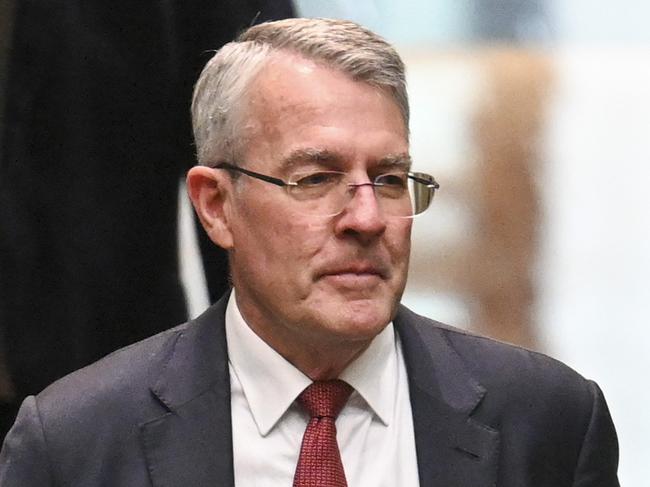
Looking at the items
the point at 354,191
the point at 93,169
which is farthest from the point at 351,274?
the point at 93,169

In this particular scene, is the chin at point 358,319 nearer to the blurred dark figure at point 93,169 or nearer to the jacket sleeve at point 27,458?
the jacket sleeve at point 27,458

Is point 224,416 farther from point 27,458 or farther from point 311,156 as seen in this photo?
Result: point 311,156

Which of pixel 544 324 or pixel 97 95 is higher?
pixel 97 95

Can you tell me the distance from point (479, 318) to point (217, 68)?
3.28 ft

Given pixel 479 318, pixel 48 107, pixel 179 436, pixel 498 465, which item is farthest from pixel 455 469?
pixel 48 107

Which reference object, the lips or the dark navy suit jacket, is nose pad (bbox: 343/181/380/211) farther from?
the dark navy suit jacket

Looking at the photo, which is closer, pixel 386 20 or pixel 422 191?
pixel 422 191

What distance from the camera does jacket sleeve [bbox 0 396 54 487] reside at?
74.9 inches

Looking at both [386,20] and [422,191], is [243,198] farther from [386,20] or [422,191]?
[386,20]

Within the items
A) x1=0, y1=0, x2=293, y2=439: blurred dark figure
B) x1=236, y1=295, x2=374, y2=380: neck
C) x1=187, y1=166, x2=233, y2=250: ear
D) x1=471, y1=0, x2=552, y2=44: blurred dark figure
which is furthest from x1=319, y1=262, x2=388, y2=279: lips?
x1=471, y1=0, x2=552, y2=44: blurred dark figure

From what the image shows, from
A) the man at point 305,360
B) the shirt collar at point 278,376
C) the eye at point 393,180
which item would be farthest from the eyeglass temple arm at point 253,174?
the shirt collar at point 278,376

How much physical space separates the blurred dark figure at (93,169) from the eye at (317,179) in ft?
2.19

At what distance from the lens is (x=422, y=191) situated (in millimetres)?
1973

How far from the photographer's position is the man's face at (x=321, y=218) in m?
1.84
